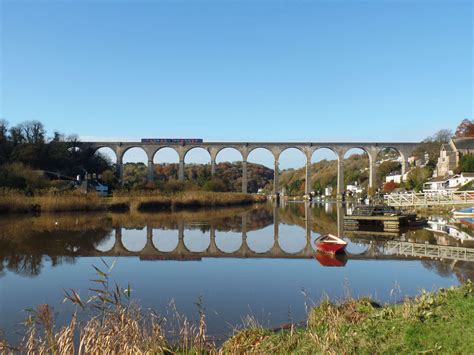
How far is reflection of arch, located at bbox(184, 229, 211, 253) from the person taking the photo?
47.2 ft

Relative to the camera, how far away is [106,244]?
48.6 feet

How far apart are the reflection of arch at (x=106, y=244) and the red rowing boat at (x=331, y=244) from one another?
256 inches

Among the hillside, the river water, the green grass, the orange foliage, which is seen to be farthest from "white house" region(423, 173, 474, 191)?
the green grass

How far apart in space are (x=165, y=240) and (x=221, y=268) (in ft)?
19.8

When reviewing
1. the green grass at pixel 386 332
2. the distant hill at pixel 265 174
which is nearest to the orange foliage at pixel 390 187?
the distant hill at pixel 265 174

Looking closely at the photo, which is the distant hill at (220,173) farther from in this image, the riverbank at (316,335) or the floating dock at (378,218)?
the riverbank at (316,335)

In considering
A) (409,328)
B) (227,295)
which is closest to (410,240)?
(227,295)

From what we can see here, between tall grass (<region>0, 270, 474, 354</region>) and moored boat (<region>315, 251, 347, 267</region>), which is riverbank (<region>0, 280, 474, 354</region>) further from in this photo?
moored boat (<region>315, 251, 347, 267</region>)

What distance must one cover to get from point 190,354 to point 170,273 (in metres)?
5.90

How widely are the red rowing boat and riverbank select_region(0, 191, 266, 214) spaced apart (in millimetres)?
19648

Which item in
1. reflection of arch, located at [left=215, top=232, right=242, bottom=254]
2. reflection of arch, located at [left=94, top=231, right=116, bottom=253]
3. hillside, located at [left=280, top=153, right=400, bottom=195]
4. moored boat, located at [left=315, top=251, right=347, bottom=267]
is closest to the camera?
moored boat, located at [left=315, top=251, right=347, bottom=267]

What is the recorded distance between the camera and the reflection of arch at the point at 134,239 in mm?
14492

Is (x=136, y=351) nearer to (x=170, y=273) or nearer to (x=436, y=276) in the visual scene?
(x=170, y=273)

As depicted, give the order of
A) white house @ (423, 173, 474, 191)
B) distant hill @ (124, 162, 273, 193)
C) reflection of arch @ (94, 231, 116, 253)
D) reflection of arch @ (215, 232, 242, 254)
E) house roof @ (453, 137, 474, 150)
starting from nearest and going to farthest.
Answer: reflection of arch @ (94, 231, 116, 253), reflection of arch @ (215, 232, 242, 254), white house @ (423, 173, 474, 191), house roof @ (453, 137, 474, 150), distant hill @ (124, 162, 273, 193)
